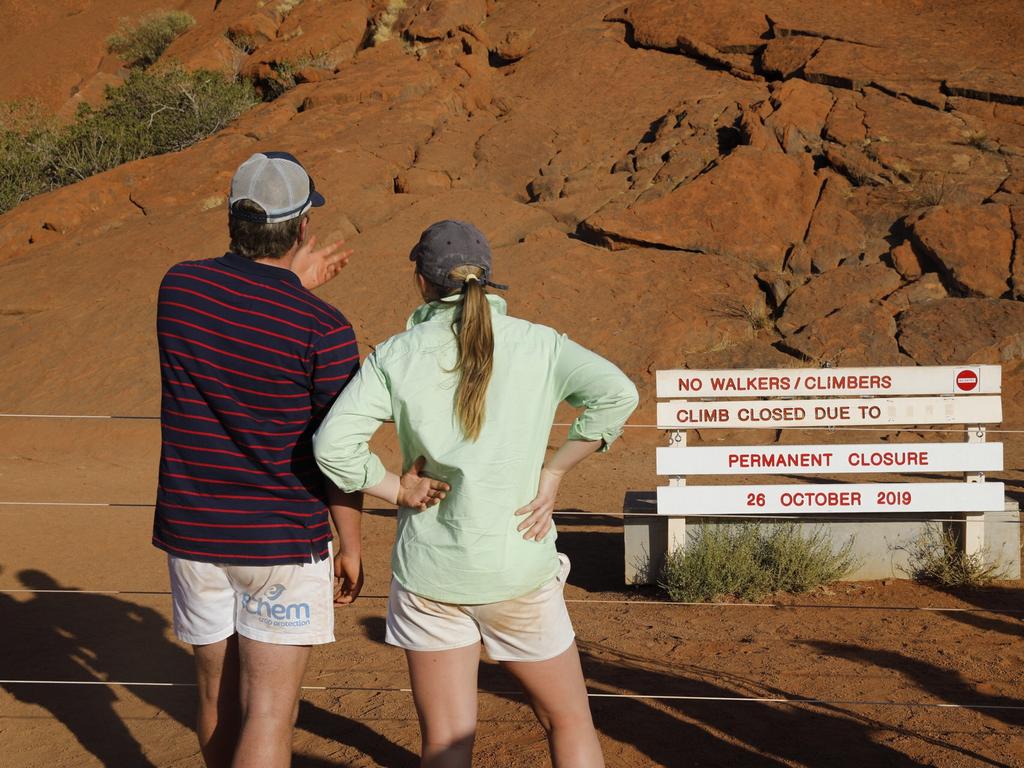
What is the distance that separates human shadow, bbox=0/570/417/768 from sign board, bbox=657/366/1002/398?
135 inches

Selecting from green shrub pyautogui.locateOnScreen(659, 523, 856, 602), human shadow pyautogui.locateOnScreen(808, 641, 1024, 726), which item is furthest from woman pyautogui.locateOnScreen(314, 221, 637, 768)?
green shrub pyautogui.locateOnScreen(659, 523, 856, 602)

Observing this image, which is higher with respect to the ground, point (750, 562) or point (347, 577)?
point (347, 577)

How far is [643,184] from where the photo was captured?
17.7 metres

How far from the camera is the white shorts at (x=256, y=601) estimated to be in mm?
2641

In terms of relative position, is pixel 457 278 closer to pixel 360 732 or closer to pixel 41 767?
pixel 360 732

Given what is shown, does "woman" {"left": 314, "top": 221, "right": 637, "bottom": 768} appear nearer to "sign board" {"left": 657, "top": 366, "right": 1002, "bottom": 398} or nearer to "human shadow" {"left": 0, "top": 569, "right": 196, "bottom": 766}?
"human shadow" {"left": 0, "top": 569, "right": 196, "bottom": 766}

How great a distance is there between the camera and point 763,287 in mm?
15352

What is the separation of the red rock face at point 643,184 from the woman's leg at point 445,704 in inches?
447

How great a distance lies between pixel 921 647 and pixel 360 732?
122 inches

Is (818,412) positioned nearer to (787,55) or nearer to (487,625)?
(487,625)

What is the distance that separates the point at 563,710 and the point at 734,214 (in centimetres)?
1424

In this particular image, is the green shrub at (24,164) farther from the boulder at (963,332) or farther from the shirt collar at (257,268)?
the shirt collar at (257,268)

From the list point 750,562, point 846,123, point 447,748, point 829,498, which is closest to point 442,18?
point 846,123

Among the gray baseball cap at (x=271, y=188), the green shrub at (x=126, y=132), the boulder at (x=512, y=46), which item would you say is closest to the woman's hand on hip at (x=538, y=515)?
the gray baseball cap at (x=271, y=188)
